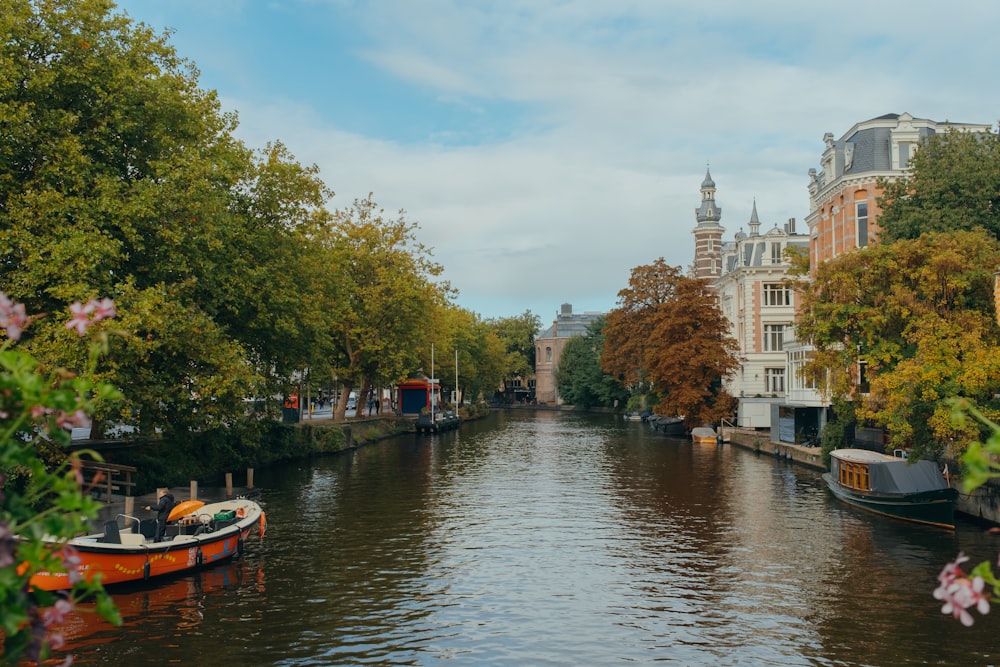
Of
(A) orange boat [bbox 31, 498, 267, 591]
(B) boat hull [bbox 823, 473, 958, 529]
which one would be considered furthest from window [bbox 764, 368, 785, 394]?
(A) orange boat [bbox 31, 498, 267, 591]

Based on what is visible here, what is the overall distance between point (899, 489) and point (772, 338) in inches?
1796

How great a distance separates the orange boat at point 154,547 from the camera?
18578 millimetres

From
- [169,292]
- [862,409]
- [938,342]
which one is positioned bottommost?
[862,409]

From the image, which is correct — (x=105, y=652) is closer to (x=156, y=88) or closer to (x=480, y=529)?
(x=480, y=529)

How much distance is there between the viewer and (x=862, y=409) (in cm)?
3053

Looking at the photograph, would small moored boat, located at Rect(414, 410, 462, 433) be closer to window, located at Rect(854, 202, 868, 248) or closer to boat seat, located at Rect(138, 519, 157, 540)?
window, located at Rect(854, 202, 868, 248)

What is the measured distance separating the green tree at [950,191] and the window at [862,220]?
27.5 feet

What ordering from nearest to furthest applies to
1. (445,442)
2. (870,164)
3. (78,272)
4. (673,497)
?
(78,272), (673,497), (870,164), (445,442)

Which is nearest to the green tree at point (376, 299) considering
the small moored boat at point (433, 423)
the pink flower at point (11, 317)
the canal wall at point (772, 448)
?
the small moored boat at point (433, 423)

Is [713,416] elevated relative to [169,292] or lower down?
lower down

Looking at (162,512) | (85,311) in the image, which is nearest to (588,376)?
(162,512)

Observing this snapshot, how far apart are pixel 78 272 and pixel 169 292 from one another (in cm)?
460

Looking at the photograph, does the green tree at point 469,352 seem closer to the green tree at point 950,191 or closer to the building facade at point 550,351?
the building facade at point 550,351

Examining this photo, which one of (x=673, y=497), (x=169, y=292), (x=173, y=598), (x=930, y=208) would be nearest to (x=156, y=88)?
(x=169, y=292)
